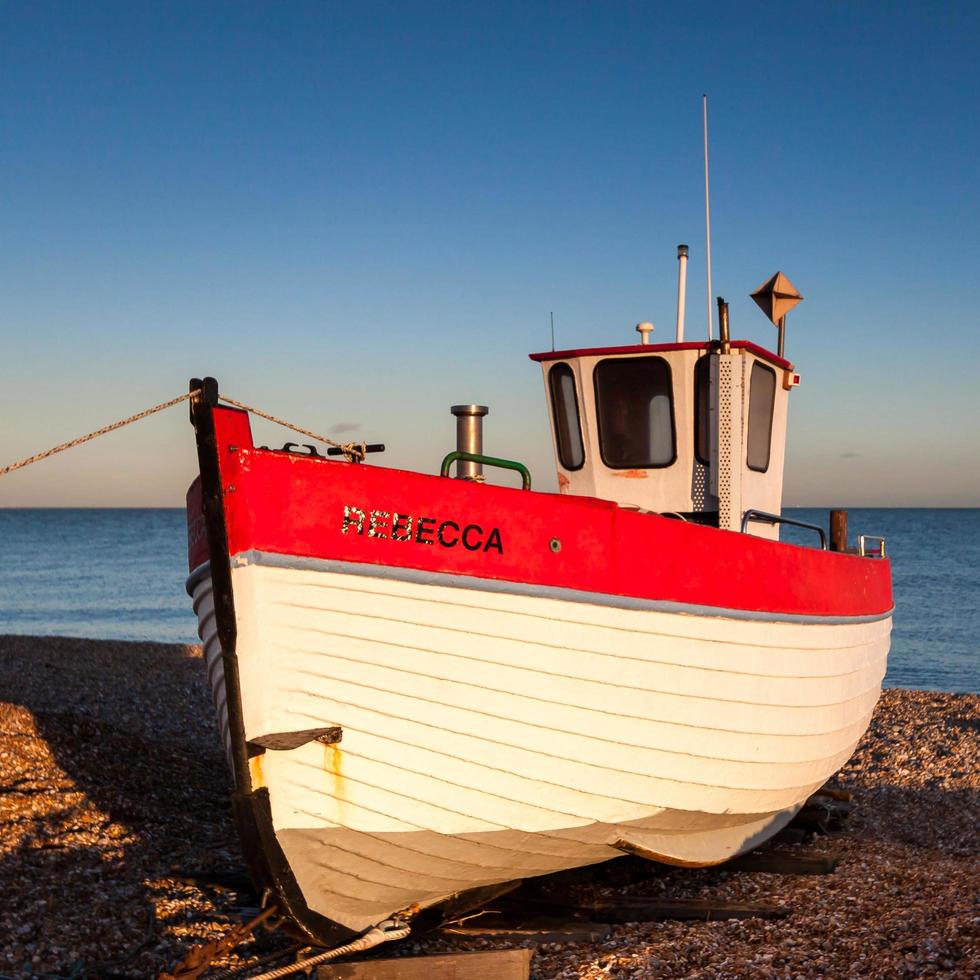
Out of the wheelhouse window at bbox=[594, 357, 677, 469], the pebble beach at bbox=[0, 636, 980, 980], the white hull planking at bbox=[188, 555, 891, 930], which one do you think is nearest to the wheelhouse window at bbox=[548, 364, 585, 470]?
the wheelhouse window at bbox=[594, 357, 677, 469]

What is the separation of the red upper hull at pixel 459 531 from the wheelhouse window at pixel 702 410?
1.41 meters

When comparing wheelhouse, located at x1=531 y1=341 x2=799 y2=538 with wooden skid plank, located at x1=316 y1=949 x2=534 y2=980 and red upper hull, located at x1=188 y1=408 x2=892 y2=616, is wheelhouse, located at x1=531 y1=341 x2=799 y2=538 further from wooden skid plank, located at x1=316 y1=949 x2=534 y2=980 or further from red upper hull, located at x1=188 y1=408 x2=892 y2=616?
wooden skid plank, located at x1=316 y1=949 x2=534 y2=980

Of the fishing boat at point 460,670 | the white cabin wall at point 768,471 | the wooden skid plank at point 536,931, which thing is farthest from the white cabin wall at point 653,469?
the wooden skid plank at point 536,931

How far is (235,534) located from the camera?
4105mm

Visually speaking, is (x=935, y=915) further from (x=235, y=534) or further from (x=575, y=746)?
(x=235, y=534)

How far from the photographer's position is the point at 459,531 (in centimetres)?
435

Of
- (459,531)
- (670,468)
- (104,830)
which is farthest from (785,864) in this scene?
(104,830)

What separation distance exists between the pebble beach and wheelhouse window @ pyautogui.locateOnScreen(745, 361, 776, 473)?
261cm

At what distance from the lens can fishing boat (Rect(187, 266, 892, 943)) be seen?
4180 mm

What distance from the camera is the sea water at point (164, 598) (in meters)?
24.5

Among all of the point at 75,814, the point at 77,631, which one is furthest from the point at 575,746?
the point at 77,631

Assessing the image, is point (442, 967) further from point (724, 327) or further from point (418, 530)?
point (724, 327)

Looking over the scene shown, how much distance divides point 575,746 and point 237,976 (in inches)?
75.7

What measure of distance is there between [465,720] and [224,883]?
2392 millimetres
